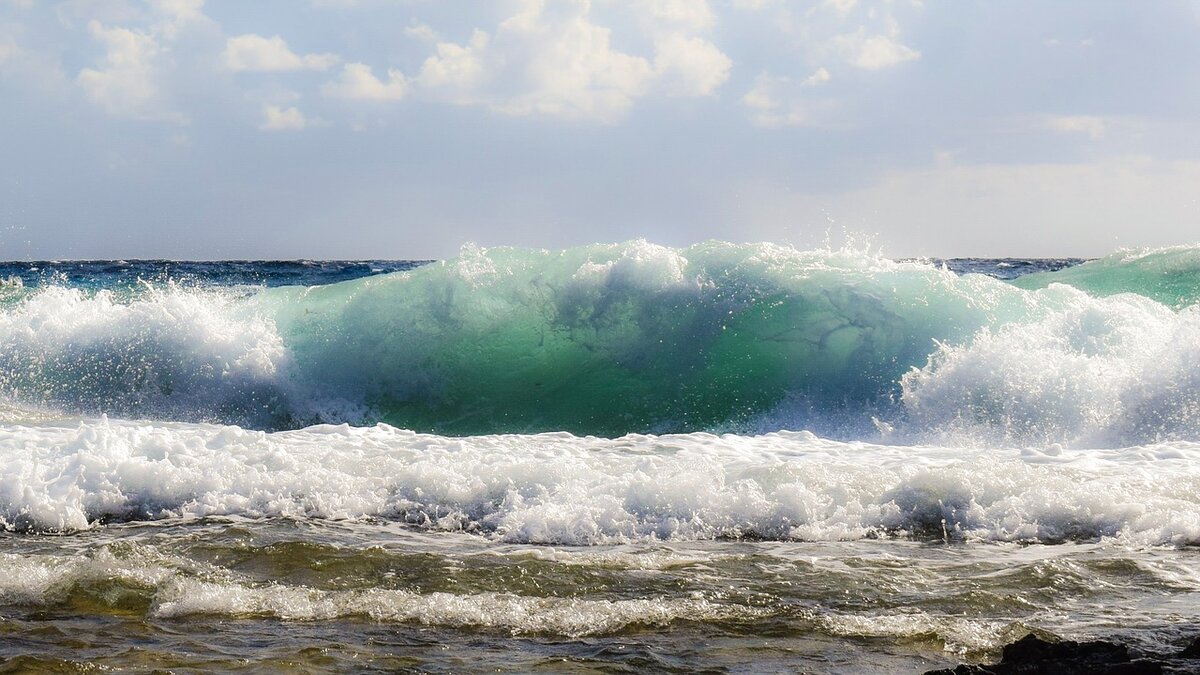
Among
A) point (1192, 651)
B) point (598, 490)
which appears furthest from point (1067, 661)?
point (598, 490)

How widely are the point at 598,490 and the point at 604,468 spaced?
51cm

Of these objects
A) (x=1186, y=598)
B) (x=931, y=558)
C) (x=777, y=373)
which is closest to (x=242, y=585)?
(x=931, y=558)

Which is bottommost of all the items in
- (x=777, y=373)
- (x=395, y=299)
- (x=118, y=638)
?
(x=118, y=638)

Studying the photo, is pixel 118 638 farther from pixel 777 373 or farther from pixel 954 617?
pixel 777 373

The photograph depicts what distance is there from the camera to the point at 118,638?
3.46 meters

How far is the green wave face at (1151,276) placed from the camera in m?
11.9

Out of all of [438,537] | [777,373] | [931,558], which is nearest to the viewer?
[931,558]

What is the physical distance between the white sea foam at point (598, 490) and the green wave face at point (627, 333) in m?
3.16

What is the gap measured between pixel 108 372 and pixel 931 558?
9489 mm

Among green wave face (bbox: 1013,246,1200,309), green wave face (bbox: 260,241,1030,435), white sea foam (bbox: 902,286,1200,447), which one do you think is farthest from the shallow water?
green wave face (bbox: 1013,246,1200,309)

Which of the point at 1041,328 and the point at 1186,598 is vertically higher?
the point at 1041,328

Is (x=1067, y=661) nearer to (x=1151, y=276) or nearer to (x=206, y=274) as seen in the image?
(x=1151, y=276)

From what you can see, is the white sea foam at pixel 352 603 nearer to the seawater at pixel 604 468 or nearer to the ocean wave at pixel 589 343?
the seawater at pixel 604 468

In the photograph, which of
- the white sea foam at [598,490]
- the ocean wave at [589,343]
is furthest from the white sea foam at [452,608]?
the ocean wave at [589,343]
